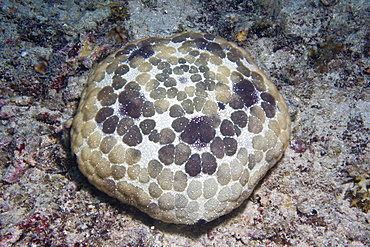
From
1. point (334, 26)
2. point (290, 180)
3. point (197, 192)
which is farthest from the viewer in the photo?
point (334, 26)

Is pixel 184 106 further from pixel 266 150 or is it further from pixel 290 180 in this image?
pixel 290 180

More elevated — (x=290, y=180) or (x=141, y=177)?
(x=141, y=177)

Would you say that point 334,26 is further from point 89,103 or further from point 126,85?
point 89,103

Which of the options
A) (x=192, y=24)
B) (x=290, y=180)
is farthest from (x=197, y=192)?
(x=192, y=24)

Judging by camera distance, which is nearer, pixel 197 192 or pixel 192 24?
pixel 197 192

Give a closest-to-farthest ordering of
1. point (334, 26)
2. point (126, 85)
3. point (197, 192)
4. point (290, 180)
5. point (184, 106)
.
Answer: point (197, 192), point (184, 106), point (126, 85), point (290, 180), point (334, 26)

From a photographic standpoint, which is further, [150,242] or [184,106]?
[150,242]

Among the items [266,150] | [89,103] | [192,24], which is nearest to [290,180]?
[266,150]

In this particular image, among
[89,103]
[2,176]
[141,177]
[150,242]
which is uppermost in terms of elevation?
[89,103]

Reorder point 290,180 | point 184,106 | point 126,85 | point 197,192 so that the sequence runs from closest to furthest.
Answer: point 197,192 < point 184,106 < point 126,85 < point 290,180
